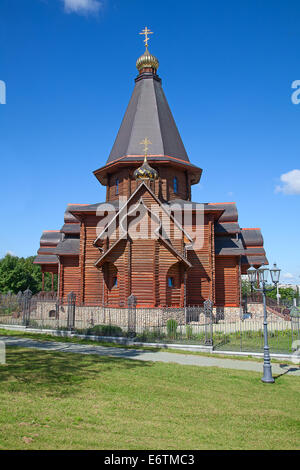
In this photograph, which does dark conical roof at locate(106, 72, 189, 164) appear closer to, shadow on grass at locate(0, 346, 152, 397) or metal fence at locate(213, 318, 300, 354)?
metal fence at locate(213, 318, 300, 354)

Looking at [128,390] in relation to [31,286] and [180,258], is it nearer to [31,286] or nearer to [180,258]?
[180,258]

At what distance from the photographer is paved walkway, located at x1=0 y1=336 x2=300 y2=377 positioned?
10.1 m

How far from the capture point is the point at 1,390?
6312 millimetres

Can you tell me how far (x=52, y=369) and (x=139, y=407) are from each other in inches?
117

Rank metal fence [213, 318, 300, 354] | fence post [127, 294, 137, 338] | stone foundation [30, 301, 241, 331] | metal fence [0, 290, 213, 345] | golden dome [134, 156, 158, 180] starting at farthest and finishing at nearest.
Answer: golden dome [134, 156, 158, 180]
stone foundation [30, 301, 241, 331]
fence post [127, 294, 137, 338]
metal fence [0, 290, 213, 345]
metal fence [213, 318, 300, 354]

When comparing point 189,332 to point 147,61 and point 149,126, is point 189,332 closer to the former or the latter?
point 149,126

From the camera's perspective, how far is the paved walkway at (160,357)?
1011 centimetres

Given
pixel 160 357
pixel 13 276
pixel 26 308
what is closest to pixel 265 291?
pixel 160 357

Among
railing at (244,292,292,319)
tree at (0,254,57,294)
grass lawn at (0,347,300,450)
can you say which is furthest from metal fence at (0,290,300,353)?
tree at (0,254,57,294)

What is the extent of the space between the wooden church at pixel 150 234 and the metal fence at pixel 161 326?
3.31 feet

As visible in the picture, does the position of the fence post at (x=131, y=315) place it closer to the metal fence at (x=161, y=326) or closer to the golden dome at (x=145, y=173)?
the metal fence at (x=161, y=326)

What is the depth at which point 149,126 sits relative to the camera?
25.6 meters

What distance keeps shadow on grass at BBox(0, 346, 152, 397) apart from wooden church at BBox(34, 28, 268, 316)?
792 cm

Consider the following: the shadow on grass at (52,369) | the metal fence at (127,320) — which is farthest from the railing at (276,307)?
the shadow on grass at (52,369)
